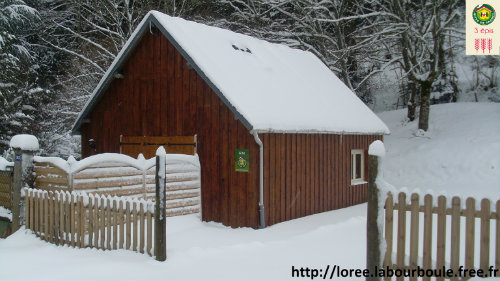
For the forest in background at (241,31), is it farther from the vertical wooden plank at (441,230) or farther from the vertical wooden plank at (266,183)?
the vertical wooden plank at (441,230)

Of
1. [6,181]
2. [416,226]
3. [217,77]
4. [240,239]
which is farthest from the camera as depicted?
[217,77]

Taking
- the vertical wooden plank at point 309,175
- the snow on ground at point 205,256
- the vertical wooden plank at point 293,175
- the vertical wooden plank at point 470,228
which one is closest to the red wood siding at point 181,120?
the snow on ground at point 205,256

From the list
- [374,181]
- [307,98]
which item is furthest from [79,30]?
[374,181]

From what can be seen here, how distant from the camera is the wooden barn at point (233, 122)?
11.3m

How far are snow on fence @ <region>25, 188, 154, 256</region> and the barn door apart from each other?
11.8 feet

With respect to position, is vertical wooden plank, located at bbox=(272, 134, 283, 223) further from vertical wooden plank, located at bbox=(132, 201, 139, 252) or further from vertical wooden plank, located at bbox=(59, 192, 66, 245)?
vertical wooden plank, located at bbox=(59, 192, 66, 245)

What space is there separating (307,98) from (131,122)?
5.52m

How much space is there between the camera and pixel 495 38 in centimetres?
1795

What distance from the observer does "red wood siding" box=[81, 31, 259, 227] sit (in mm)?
11336

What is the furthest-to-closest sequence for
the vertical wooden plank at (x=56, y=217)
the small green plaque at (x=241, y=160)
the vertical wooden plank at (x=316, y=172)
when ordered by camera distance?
the vertical wooden plank at (x=316, y=172) → the small green plaque at (x=241, y=160) → the vertical wooden plank at (x=56, y=217)

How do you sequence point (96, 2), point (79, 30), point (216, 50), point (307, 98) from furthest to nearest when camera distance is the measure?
point (79, 30) < point (96, 2) < point (307, 98) < point (216, 50)

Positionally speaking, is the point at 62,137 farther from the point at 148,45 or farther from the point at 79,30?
the point at 148,45

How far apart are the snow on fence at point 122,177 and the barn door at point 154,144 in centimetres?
52

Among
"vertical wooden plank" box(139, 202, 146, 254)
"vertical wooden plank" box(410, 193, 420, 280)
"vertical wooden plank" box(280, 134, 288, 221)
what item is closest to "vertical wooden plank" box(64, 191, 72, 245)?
"vertical wooden plank" box(139, 202, 146, 254)
